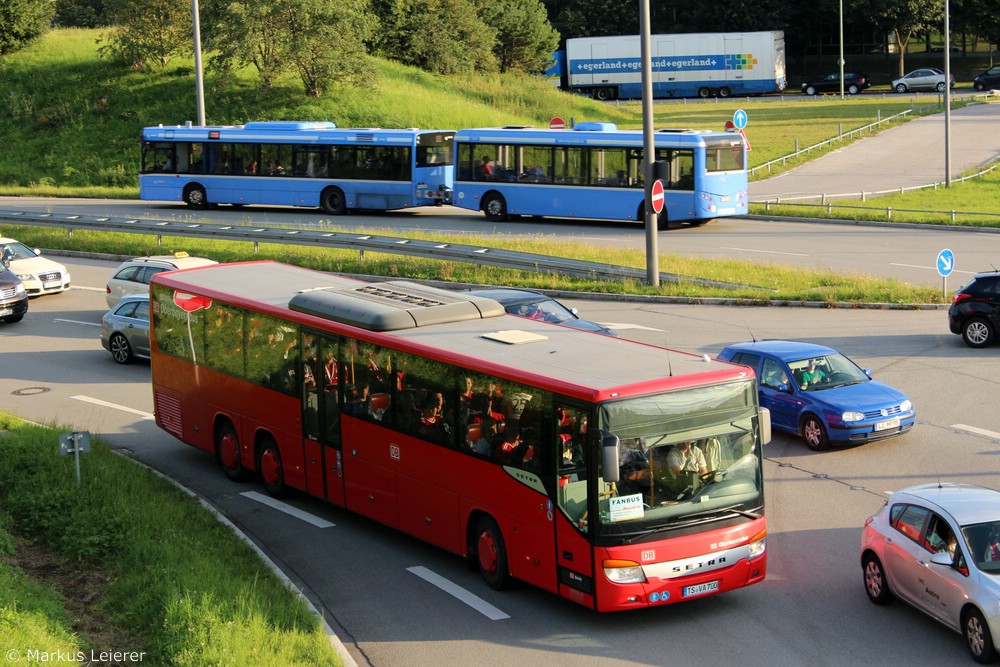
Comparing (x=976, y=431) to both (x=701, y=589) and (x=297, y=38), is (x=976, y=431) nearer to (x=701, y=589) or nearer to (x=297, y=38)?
(x=701, y=589)

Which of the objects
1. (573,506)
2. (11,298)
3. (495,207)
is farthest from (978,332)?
(495,207)

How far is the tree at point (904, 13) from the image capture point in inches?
3511

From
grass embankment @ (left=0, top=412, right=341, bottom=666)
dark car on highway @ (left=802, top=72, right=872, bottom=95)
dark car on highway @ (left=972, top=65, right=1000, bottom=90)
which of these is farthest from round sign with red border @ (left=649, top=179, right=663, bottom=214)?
dark car on highway @ (left=802, top=72, right=872, bottom=95)

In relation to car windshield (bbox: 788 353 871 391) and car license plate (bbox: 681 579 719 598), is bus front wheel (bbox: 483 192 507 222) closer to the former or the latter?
car windshield (bbox: 788 353 871 391)

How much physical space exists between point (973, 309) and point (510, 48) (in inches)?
2485

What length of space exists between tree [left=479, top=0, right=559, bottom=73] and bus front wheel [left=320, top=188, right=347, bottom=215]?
128 feet

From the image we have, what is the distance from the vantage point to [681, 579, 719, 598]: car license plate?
1130cm

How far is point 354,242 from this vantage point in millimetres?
32531

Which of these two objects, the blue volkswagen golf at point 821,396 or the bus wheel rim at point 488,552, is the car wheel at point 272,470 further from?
the blue volkswagen golf at point 821,396

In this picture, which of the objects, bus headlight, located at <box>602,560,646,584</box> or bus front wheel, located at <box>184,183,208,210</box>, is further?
bus front wheel, located at <box>184,183,208,210</box>

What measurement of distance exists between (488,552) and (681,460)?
241 centimetres

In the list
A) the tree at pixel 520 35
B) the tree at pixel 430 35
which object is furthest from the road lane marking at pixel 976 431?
the tree at pixel 520 35

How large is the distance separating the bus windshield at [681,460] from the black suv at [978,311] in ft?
43.0

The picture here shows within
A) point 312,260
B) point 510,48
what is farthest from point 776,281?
point 510,48
